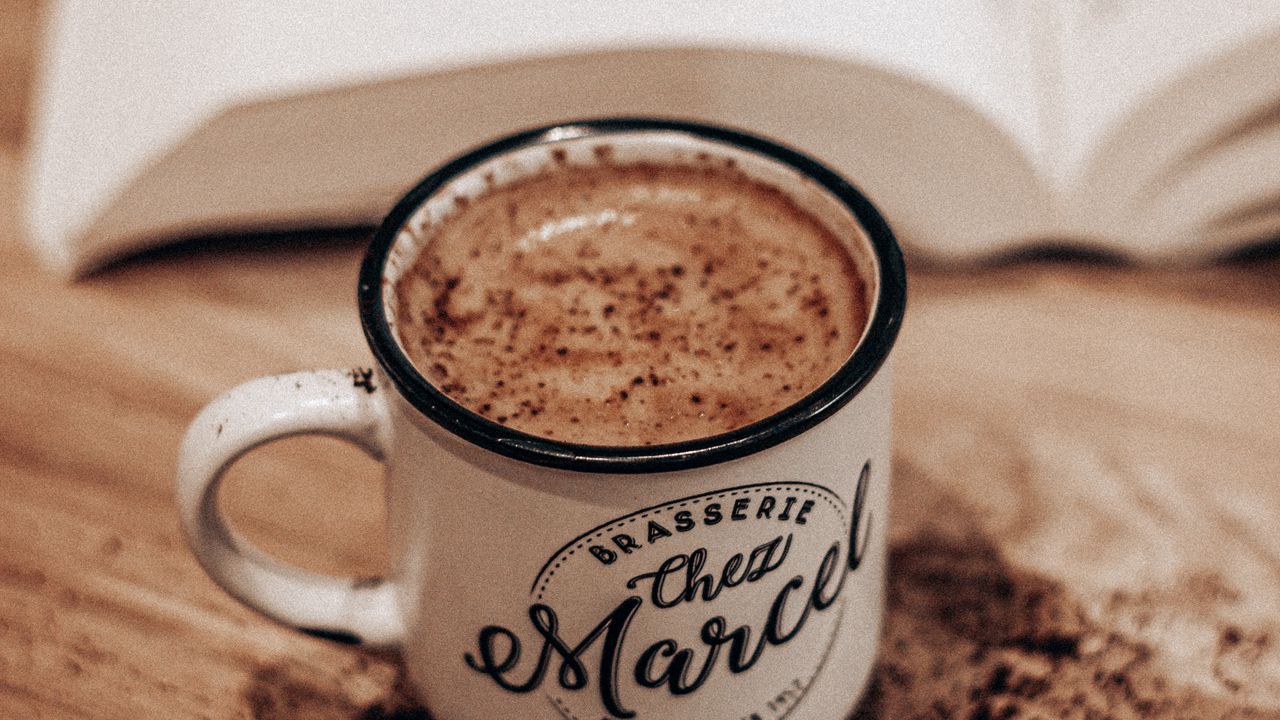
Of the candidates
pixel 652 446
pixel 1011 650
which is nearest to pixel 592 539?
pixel 652 446

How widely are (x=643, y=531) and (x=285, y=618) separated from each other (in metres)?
0.20

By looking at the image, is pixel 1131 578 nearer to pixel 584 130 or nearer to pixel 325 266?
pixel 584 130

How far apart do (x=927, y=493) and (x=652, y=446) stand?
35 centimetres

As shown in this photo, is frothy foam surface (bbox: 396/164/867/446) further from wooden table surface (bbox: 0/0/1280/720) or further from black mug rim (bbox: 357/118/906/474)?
wooden table surface (bbox: 0/0/1280/720)

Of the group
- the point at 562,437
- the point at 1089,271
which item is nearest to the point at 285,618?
the point at 562,437

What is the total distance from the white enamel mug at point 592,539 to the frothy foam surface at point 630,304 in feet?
0.07

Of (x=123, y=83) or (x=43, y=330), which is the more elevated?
(x=123, y=83)

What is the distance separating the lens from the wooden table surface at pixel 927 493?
636mm

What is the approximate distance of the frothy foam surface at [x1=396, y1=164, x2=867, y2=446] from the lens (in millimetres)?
514

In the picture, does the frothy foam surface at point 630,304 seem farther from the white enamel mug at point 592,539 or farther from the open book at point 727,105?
the open book at point 727,105

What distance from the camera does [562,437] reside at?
499mm

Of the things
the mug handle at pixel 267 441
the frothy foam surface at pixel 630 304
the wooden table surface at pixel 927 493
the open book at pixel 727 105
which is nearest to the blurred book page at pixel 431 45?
the open book at pixel 727 105

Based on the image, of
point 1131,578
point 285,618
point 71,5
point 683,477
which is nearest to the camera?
point 683,477

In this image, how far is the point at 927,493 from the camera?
742 millimetres
